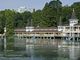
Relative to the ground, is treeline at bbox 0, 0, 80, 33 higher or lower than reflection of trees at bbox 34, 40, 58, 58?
higher

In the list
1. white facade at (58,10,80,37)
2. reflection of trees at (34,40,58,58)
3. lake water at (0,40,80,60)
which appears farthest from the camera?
white facade at (58,10,80,37)

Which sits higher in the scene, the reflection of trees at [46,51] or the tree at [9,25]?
the tree at [9,25]

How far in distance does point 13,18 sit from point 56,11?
1685cm

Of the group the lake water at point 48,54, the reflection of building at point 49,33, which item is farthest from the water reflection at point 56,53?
the reflection of building at point 49,33

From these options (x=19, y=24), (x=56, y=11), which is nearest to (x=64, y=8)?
(x=56, y=11)

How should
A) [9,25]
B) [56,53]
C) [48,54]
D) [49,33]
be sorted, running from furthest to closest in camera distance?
[9,25]
[49,33]
[56,53]
[48,54]

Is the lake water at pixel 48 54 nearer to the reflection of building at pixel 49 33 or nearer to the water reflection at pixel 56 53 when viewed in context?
the water reflection at pixel 56 53

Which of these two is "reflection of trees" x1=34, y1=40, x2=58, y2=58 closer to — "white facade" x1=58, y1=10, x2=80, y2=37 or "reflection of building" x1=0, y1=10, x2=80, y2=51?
"reflection of building" x1=0, y1=10, x2=80, y2=51

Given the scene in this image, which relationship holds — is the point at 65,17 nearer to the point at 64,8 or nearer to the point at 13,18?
the point at 64,8

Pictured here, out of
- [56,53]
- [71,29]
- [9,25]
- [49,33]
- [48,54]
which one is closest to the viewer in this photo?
[48,54]

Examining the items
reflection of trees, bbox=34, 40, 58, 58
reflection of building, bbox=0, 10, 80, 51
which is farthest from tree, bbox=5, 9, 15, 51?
reflection of trees, bbox=34, 40, 58, 58

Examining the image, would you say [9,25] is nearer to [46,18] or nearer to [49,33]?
[46,18]

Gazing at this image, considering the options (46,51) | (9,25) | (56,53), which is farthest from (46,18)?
(56,53)

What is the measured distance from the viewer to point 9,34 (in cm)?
11931
